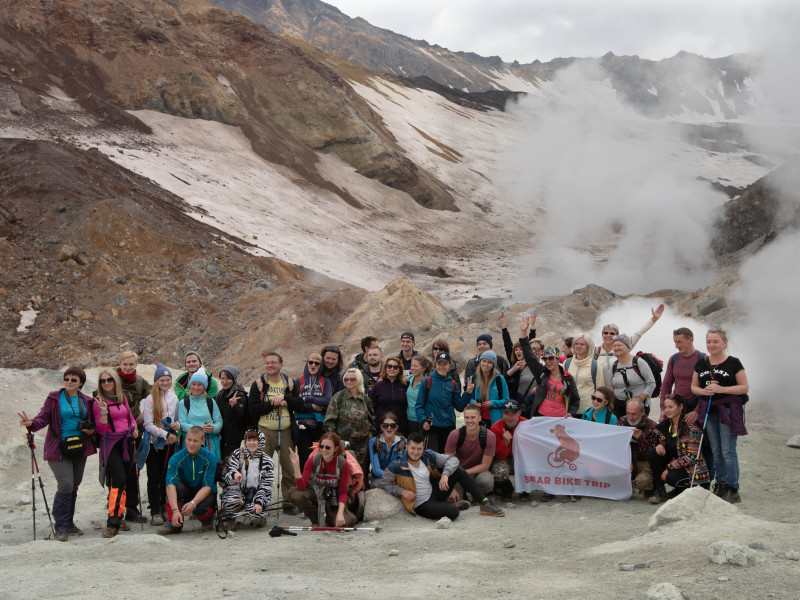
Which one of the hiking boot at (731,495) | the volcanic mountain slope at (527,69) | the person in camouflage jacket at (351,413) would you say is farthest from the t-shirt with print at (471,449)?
the volcanic mountain slope at (527,69)

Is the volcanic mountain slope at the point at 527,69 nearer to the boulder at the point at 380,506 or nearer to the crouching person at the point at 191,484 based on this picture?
the boulder at the point at 380,506

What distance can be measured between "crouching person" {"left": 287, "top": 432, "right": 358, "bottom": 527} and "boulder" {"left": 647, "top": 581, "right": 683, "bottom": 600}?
9.88ft

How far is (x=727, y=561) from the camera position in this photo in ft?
14.0

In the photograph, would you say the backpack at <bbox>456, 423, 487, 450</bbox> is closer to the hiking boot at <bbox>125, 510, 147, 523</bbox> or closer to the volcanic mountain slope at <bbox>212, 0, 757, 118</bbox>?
the hiking boot at <bbox>125, 510, 147, 523</bbox>

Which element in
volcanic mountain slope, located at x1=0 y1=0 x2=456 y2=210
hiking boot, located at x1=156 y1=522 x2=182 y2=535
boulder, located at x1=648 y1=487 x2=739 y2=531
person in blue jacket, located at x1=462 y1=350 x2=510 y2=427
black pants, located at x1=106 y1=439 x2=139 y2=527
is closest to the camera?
boulder, located at x1=648 y1=487 x2=739 y2=531

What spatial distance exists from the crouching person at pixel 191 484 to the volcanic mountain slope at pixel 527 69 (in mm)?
136233

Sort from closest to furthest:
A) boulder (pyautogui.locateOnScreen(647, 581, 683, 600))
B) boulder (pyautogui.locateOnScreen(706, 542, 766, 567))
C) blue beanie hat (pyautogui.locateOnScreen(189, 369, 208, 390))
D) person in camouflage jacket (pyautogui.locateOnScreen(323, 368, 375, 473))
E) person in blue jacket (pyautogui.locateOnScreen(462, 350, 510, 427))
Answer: boulder (pyautogui.locateOnScreen(647, 581, 683, 600)) → boulder (pyautogui.locateOnScreen(706, 542, 766, 567)) → blue beanie hat (pyautogui.locateOnScreen(189, 369, 208, 390)) → person in camouflage jacket (pyautogui.locateOnScreen(323, 368, 375, 473)) → person in blue jacket (pyautogui.locateOnScreen(462, 350, 510, 427))

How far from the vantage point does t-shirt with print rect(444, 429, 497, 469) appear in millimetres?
6984

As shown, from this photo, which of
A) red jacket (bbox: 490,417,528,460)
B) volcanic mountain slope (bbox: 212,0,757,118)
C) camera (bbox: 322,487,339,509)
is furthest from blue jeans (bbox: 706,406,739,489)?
volcanic mountain slope (bbox: 212,0,757,118)

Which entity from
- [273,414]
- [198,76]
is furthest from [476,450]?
[198,76]

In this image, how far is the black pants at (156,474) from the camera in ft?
22.7

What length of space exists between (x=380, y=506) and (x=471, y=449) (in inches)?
40.7

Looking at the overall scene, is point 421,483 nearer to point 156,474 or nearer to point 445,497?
point 445,497

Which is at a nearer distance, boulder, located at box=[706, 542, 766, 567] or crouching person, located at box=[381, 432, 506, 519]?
boulder, located at box=[706, 542, 766, 567]
